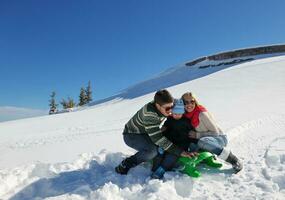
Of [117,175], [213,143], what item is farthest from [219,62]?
[117,175]

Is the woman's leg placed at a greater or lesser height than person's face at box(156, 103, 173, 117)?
lesser

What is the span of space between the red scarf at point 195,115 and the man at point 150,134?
18.9 inches

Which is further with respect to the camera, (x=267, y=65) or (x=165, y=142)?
(x=267, y=65)

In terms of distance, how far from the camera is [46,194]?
4.20 metres

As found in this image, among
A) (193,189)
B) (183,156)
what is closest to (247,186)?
(193,189)

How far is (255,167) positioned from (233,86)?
14099 millimetres

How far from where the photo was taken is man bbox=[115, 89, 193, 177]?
4.53 metres

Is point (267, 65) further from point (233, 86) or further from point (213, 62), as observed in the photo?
point (213, 62)

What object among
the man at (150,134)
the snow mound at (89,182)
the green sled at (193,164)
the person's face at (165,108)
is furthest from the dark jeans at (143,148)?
the person's face at (165,108)

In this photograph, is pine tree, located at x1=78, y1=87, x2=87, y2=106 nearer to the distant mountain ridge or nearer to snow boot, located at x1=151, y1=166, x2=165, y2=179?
the distant mountain ridge

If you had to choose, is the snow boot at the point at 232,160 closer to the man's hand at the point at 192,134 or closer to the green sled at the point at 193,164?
the green sled at the point at 193,164

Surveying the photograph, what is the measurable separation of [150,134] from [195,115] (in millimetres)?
863

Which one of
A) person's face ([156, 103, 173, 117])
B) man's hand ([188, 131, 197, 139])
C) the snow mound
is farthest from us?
man's hand ([188, 131, 197, 139])

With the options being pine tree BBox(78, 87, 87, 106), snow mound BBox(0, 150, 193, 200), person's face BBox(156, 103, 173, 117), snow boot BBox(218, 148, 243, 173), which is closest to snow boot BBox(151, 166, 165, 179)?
snow mound BBox(0, 150, 193, 200)
